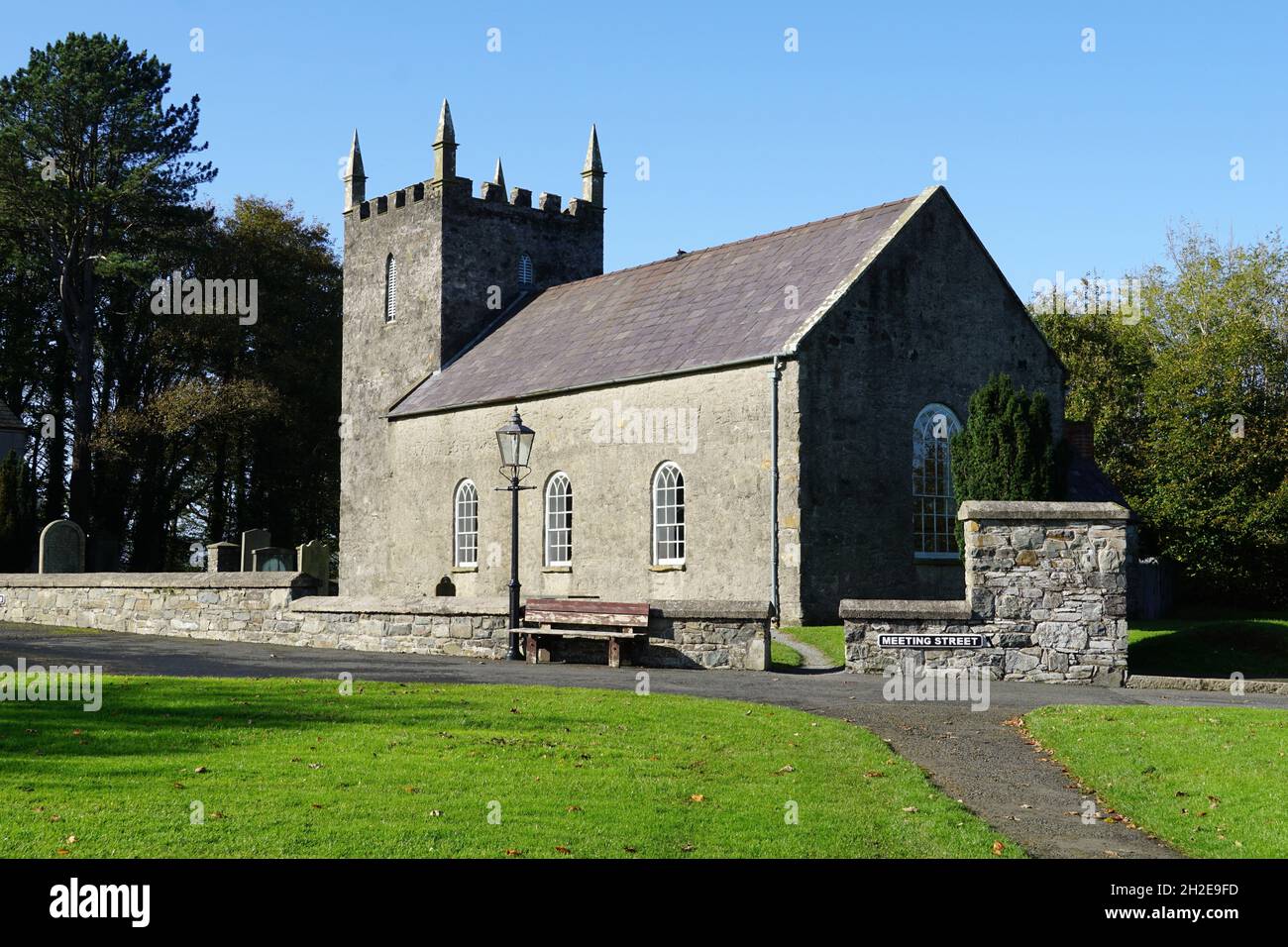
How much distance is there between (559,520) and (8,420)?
26.7 meters

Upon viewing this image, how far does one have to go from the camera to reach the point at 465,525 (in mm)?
32938

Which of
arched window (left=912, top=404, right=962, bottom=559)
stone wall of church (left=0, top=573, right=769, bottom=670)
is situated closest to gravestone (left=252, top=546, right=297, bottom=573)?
stone wall of church (left=0, top=573, right=769, bottom=670)

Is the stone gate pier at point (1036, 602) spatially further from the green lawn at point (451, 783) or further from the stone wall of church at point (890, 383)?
the stone wall of church at point (890, 383)

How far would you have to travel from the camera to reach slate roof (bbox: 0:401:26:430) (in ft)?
152

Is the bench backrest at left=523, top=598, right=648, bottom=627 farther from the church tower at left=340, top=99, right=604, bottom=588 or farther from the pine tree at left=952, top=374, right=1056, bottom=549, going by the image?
the church tower at left=340, top=99, right=604, bottom=588

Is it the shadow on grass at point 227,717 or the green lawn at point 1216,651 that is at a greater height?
the shadow on grass at point 227,717

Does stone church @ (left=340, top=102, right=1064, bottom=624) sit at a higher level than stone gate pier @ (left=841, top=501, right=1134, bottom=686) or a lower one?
higher

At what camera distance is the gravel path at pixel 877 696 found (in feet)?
29.6

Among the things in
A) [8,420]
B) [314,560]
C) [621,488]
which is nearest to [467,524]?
[314,560]

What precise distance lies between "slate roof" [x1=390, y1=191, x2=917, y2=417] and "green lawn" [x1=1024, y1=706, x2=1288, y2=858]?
1307 cm

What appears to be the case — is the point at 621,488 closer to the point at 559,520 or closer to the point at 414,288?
the point at 559,520

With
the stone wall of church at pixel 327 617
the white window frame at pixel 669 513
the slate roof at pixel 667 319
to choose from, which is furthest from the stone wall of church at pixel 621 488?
the stone wall of church at pixel 327 617

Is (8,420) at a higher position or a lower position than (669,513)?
higher

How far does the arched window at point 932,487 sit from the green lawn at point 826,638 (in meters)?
3.78
